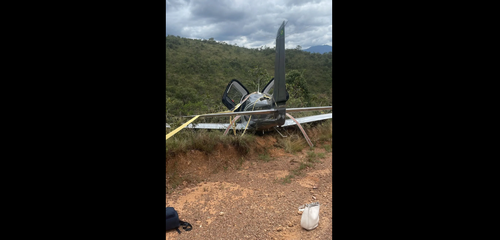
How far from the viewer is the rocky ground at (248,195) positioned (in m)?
3.25

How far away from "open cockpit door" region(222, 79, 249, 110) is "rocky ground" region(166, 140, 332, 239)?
2.72 meters

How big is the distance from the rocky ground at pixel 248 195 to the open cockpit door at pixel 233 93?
2.72 metres

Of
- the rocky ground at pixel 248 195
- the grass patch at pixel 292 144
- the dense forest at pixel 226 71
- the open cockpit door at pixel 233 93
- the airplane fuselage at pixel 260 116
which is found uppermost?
the dense forest at pixel 226 71

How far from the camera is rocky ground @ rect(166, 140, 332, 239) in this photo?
10.7 feet

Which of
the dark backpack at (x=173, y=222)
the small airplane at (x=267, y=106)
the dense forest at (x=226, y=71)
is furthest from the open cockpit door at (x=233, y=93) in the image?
the dark backpack at (x=173, y=222)

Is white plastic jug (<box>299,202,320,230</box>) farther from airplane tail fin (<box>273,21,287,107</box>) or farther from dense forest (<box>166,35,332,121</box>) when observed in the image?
dense forest (<box>166,35,332,121</box>)

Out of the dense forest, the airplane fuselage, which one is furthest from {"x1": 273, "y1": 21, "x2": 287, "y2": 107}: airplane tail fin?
the dense forest

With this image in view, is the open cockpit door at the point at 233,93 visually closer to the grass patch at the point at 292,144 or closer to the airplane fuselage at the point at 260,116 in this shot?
the airplane fuselage at the point at 260,116
